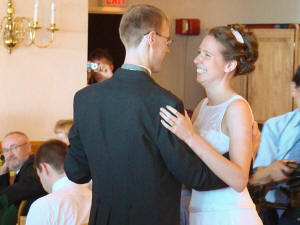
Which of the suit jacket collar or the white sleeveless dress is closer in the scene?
the suit jacket collar

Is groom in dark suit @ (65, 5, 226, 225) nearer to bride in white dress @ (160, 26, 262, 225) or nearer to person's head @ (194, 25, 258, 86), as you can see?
bride in white dress @ (160, 26, 262, 225)

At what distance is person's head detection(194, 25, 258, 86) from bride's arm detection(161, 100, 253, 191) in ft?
0.56

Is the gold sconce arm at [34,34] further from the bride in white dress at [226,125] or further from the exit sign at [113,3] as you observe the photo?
the exit sign at [113,3]

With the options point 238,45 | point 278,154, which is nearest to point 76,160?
point 238,45

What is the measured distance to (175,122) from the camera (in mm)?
1781

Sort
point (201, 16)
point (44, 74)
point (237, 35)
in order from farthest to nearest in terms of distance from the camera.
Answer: point (201, 16) < point (44, 74) < point (237, 35)

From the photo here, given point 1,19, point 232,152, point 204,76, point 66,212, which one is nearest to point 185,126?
point 232,152

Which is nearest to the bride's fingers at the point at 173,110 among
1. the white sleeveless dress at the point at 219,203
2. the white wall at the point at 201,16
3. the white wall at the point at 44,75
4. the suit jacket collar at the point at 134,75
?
the suit jacket collar at the point at 134,75

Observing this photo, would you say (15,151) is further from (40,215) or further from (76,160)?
(76,160)

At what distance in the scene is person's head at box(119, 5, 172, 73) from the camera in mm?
1833

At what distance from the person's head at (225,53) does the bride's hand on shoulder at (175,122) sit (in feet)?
1.46

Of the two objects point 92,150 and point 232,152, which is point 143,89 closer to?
point 92,150

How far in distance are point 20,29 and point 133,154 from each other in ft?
10.2

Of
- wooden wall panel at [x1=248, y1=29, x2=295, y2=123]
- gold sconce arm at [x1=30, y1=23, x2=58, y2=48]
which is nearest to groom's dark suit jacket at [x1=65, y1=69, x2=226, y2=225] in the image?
gold sconce arm at [x1=30, y1=23, x2=58, y2=48]
